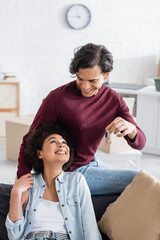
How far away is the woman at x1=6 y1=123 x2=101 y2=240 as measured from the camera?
164 cm

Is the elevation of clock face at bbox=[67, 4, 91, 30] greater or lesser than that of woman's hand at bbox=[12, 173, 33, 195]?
greater

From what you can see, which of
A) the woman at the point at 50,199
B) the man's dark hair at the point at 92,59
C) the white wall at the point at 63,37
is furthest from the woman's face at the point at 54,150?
the white wall at the point at 63,37

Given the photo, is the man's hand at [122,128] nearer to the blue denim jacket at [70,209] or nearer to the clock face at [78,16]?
the blue denim jacket at [70,209]

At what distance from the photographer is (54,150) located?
5.70 ft

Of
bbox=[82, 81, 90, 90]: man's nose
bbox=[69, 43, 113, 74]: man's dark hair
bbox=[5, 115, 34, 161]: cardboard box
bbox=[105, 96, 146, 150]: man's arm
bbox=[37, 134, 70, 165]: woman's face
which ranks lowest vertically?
bbox=[5, 115, 34, 161]: cardboard box

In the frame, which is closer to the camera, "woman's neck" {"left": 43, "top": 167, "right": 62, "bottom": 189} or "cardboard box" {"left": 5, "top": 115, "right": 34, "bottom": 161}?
"woman's neck" {"left": 43, "top": 167, "right": 62, "bottom": 189}

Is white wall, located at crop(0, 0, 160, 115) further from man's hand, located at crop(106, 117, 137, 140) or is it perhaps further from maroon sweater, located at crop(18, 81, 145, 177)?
man's hand, located at crop(106, 117, 137, 140)

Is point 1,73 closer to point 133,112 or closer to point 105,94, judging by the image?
point 133,112

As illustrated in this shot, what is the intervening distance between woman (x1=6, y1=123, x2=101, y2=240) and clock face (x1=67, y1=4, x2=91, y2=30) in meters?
2.98

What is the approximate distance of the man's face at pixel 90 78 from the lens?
167cm

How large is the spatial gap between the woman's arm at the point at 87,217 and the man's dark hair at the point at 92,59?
1.72ft

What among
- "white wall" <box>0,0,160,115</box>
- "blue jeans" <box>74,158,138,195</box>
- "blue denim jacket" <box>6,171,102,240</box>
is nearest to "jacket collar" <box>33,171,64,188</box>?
"blue denim jacket" <box>6,171,102,240</box>

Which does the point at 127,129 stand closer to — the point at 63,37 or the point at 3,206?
the point at 3,206

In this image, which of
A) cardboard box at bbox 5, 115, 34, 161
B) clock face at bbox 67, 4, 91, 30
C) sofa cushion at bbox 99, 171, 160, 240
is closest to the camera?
sofa cushion at bbox 99, 171, 160, 240
